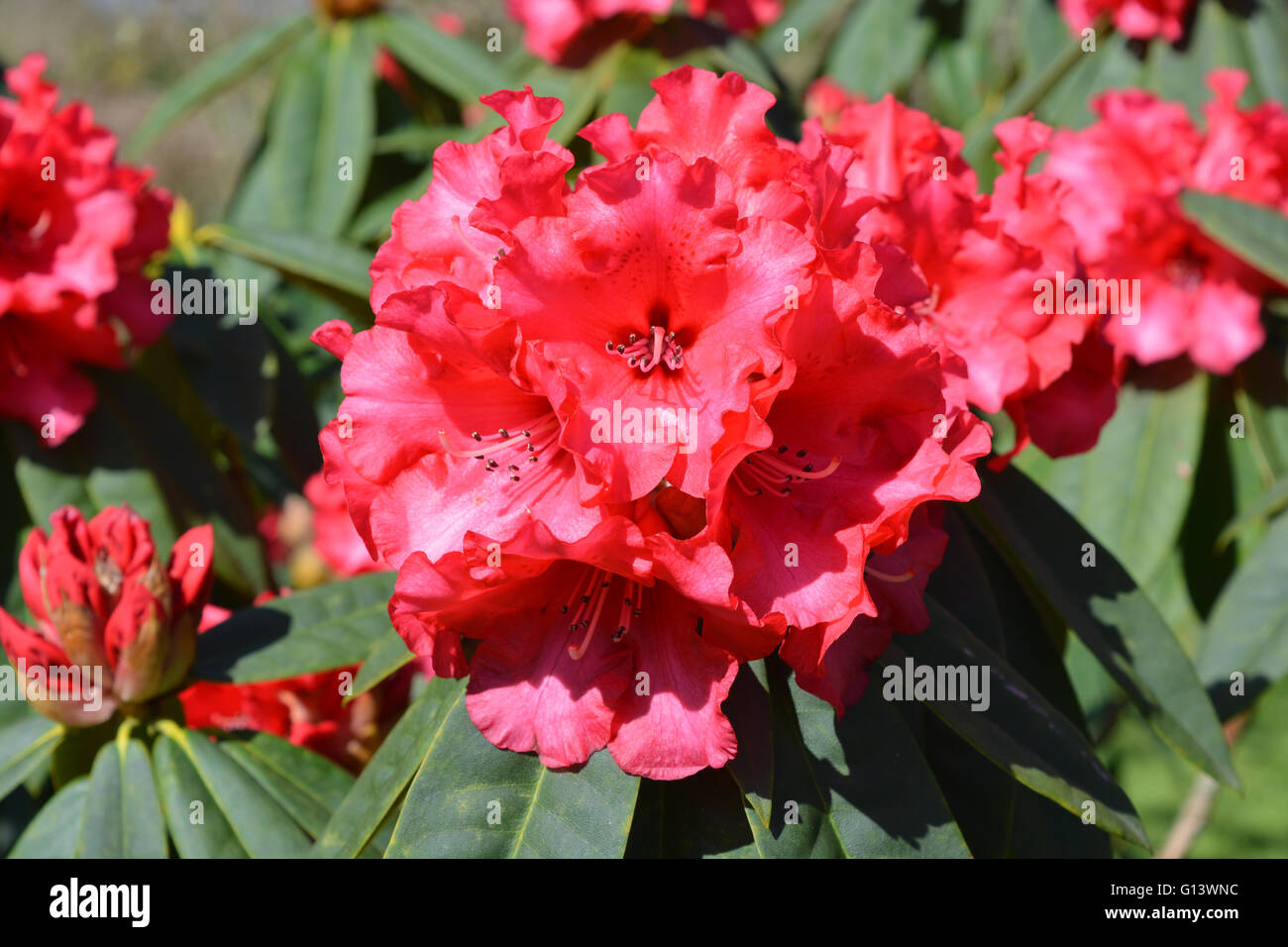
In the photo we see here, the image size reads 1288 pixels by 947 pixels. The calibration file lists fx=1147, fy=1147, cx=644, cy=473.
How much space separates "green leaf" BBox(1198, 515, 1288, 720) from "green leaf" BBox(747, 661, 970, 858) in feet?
2.14

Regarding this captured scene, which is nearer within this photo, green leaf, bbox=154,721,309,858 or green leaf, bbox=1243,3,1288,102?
Result: green leaf, bbox=154,721,309,858

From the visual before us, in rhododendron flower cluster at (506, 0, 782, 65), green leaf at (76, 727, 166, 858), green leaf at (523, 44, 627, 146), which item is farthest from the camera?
rhododendron flower cluster at (506, 0, 782, 65)

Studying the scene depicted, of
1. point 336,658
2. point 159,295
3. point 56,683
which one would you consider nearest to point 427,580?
point 336,658

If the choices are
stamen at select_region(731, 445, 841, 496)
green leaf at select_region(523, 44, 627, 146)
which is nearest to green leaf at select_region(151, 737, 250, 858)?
stamen at select_region(731, 445, 841, 496)

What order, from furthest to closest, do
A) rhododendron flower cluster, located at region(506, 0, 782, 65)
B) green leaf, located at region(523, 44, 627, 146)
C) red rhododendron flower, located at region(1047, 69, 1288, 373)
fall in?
rhododendron flower cluster, located at region(506, 0, 782, 65), green leaf, located at region(523, 44, 627, 146), red rhododendron flower, located at region(1047, 69, 1288, 373)

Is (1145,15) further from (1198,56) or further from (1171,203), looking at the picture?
(1171,203)

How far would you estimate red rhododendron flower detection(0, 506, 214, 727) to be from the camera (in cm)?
110

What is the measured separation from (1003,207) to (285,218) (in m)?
1.43

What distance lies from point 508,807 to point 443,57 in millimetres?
1664

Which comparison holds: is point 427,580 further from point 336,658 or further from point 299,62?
point 299,62

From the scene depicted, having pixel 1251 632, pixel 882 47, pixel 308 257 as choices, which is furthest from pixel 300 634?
pixel 882 47

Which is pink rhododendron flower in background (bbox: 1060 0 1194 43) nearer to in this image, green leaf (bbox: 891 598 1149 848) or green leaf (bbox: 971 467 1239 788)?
green leaf (bbox: 971 467 1239 788)

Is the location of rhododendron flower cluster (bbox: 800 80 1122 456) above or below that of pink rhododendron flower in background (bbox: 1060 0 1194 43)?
below

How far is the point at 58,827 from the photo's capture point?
1.13 m
